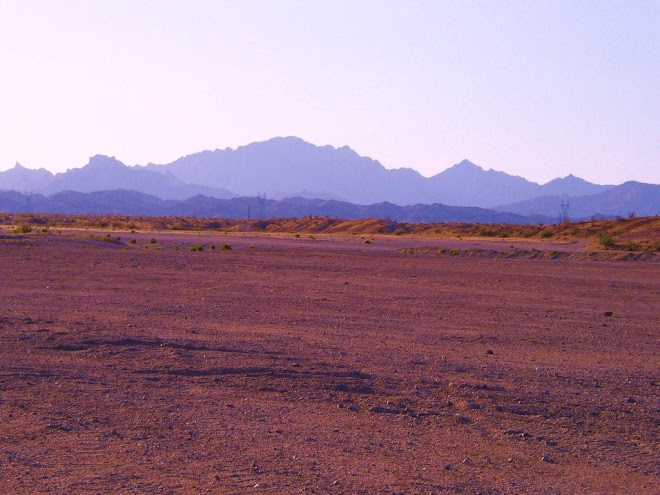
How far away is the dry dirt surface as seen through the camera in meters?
7.75

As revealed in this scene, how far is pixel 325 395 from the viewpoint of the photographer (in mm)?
10719

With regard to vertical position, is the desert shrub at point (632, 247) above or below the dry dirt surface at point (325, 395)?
above

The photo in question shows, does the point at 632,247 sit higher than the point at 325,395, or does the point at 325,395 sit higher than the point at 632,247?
the point at 632,247

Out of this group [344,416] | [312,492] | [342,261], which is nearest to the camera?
[312,492]

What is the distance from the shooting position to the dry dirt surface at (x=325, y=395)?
775 cm

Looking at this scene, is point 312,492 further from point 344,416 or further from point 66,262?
point 66,262

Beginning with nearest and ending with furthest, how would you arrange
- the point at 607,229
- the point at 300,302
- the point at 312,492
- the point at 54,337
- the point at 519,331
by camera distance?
the point at 312,492, the point at 54,337, the point at 519,331, the point at 300,302, the point at 607,229

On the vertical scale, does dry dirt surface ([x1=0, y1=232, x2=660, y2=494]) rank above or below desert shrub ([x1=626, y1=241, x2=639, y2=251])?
below

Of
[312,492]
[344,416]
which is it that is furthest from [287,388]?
[312,492]

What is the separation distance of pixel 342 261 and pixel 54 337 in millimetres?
28091

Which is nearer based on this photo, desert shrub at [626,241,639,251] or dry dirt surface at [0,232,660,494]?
dry dirt surface at [0,232,660,494]

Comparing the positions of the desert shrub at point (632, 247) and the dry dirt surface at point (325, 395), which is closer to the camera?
the dry dirt surface at point (325, 395)

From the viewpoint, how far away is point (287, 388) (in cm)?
1104

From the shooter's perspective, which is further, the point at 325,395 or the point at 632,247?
the point at 632,247
